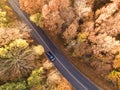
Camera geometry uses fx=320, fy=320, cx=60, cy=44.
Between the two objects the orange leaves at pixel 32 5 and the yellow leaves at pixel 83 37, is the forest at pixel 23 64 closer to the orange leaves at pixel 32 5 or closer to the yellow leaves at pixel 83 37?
the orange leaves at pixel 32 5

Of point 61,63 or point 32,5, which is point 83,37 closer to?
point 61,63

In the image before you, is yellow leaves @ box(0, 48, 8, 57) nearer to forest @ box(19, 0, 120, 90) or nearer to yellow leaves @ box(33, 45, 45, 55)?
yellow leaves @ box(33, 45, 45, 55)

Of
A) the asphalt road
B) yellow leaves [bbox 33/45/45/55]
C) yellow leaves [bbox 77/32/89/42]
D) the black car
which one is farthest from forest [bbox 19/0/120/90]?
yellow leaves [bbox 33/45/45/55]

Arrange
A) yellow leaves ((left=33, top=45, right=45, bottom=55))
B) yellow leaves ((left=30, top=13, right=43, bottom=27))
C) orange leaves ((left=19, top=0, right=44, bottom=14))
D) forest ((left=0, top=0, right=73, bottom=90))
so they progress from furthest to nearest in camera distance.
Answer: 1. orange leaves ((left=19, top=0, right=44, bottom=14))
2. yellow leaves ((left=30, top=13, right=43, bottom=27))
3. yellow leaves ((left=33, top=45, right=45, bottom=55))
4. forest ((left=0, top=0, right=73, bottom=90))

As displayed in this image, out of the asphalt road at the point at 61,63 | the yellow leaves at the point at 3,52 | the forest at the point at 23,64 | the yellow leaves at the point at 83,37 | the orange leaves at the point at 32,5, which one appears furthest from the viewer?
the asphalt road at the point at 61,63

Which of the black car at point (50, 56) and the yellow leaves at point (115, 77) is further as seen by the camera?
the black car at point (50, 56)

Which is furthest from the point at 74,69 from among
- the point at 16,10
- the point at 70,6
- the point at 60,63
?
the point at 16,10

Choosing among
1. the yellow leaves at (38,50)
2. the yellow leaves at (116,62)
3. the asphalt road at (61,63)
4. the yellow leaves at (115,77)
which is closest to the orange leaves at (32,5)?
the asphalt road at (61,63)

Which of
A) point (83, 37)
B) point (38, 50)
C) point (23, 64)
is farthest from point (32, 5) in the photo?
point (23, 64)

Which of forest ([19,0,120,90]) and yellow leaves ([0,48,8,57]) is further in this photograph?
forest ([19,0,120,90])
